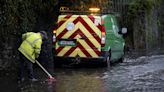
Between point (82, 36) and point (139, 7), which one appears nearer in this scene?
point (82, 36)

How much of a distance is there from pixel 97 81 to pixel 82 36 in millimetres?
3663

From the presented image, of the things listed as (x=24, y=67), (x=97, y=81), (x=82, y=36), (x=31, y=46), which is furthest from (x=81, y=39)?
(x=31, y=46)

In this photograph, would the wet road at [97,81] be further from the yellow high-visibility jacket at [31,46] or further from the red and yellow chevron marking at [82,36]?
the yellow high-visibility jacket at [31,46]

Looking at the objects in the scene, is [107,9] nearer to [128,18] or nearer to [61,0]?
[128,18]

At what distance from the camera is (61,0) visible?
1889 cm

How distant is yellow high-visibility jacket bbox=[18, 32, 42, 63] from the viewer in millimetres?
12695

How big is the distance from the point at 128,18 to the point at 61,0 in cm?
1021

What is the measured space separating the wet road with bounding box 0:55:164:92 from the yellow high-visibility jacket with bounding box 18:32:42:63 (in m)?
0.71

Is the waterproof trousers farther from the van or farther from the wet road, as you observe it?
the van

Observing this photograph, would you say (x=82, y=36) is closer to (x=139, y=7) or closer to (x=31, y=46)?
(x=31, y=46)

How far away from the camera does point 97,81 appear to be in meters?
13.2

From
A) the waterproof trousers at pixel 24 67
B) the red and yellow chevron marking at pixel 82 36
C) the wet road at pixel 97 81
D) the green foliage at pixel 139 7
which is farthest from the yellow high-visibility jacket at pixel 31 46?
the green foliage at pixel 139 7

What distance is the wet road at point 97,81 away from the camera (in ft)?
38.2

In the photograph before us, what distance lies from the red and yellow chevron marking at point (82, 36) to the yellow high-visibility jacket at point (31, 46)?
3.89 m
